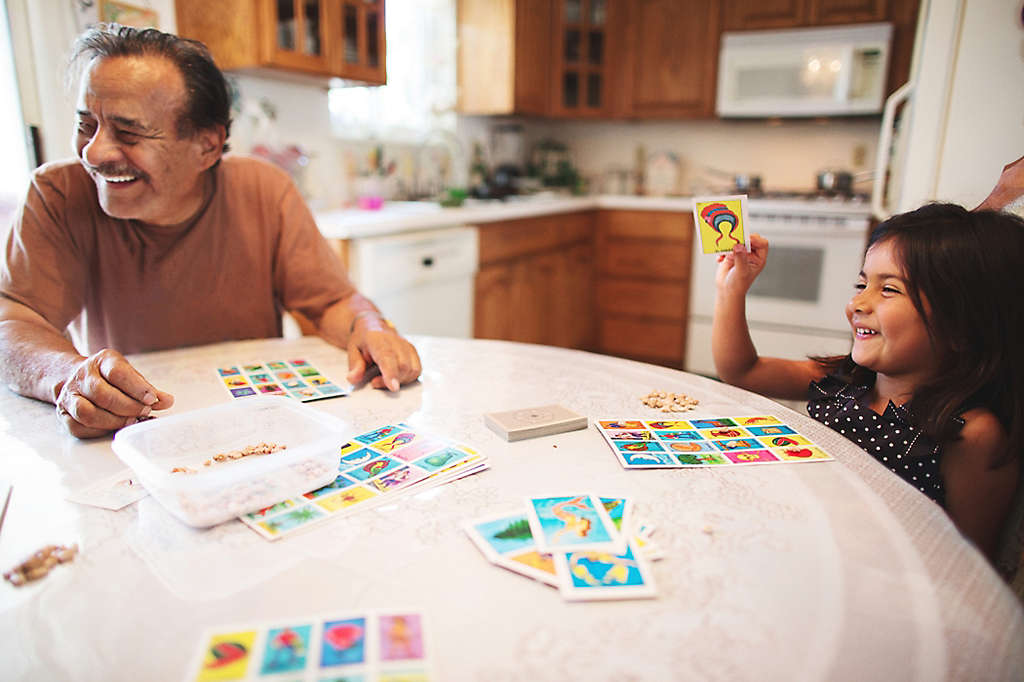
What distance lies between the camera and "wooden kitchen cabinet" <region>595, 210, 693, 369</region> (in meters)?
3.78

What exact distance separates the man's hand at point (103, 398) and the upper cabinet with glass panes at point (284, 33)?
1617mm

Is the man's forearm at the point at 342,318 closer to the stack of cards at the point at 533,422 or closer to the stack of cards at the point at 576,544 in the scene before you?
the stack of cards at the point at 533,422

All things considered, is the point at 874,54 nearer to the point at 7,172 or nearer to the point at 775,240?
the point at 775,240

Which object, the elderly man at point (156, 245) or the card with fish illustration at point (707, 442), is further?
the elderly man at point (156, 245)

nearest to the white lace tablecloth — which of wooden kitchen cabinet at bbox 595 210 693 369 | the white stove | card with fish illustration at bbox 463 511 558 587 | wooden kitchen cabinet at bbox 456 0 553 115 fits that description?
card with fish illustration at bbox 463 511 558 587

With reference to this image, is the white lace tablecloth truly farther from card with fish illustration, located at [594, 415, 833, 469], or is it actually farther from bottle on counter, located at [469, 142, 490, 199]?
bottle on counter, located at [469, 142, 490, 199]

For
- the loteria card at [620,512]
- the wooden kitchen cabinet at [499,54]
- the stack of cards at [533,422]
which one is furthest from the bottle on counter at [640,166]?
the loteria card at [620,512]

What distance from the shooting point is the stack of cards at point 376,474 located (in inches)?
26.1

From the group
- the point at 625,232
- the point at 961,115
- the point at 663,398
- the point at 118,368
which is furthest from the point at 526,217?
the point at 118,368

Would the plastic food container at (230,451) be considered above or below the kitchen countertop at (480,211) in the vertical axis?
below

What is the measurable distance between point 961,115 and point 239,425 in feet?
7.35

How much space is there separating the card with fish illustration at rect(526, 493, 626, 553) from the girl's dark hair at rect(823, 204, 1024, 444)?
1.92 feet

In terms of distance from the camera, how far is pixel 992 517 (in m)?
0.93

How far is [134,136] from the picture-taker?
4.00ft
